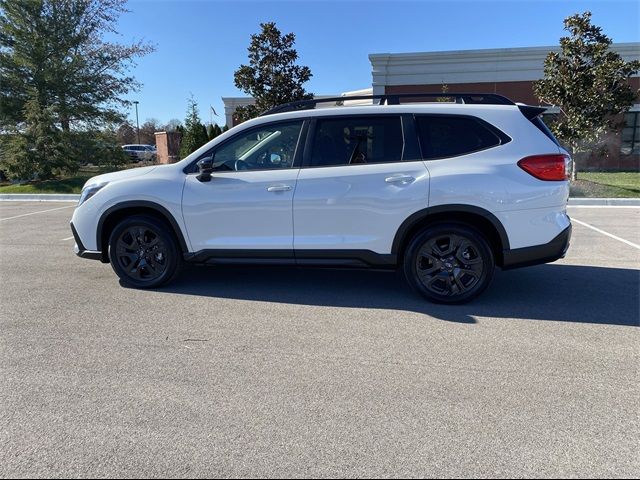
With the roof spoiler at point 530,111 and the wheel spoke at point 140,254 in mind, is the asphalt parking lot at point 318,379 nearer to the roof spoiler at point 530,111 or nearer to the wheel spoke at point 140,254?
the wheel spoke at point 140,254

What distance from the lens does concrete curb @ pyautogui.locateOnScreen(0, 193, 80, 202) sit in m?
15.1

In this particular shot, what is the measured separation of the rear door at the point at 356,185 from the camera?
4.61 meters

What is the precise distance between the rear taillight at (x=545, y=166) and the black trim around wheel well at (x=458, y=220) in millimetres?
549

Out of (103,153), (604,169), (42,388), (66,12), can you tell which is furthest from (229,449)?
(604,169)

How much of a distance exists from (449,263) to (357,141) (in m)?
1.54

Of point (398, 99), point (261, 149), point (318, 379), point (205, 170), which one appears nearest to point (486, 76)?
point (398, 99)

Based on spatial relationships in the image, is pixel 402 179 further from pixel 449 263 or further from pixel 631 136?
pixel 631 136

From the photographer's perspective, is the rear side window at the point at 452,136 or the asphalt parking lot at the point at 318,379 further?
the rear side window at the point at 452,136

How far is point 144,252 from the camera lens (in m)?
5.27

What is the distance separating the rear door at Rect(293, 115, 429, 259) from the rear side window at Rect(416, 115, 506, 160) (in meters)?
A: 0.13

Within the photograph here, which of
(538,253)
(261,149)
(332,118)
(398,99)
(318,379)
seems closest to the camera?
(318,379)

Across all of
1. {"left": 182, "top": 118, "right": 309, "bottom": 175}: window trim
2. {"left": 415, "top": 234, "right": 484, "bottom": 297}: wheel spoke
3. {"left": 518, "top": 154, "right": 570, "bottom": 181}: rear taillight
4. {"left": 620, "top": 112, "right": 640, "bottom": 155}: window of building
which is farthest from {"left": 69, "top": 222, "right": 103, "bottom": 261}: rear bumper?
{"left": 620, "top": 112, "right": 640, "bottom": 155}: window of building

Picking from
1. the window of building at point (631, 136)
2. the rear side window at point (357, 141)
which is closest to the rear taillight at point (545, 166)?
the rear side window at point (357, 141)

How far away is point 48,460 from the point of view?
8.13ft
